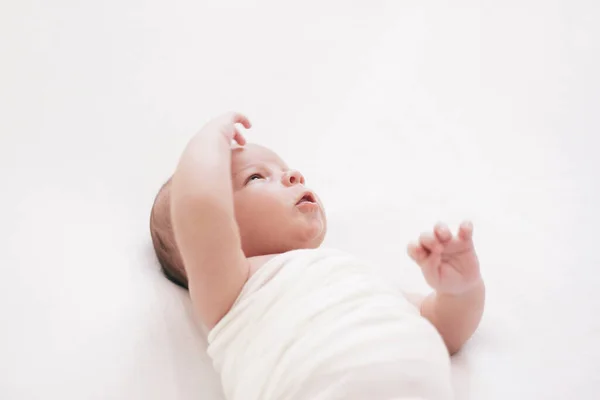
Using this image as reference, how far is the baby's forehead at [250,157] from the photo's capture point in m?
0.99

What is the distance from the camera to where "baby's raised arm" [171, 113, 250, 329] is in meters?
0.81

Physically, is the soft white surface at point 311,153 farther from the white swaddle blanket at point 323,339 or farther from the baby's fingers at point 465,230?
the baby's fingers at point 465,230

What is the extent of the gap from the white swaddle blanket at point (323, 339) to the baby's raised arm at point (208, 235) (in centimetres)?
2

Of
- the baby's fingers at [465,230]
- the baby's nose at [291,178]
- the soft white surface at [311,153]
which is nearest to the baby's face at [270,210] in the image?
the baby's nose at [291,178]

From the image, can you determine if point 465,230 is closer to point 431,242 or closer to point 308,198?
point 431,242

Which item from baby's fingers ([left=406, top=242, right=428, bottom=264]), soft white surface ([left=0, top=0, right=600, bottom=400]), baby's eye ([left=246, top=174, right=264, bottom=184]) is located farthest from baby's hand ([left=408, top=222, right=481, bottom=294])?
baby's eye ([left=246, top=174, right=264, bottom=184])

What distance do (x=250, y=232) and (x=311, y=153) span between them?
0.42 metres

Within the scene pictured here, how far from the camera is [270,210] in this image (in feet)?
3.12

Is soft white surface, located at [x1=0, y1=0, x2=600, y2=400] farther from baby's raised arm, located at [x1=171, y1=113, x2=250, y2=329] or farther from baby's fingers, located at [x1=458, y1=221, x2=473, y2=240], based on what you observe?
baby's fingers, located at [x1=458, y1=221, x2=473, y2=240]

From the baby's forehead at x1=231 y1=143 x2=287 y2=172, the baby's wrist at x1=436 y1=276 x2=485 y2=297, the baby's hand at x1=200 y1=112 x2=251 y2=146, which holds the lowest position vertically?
the baby's wrist at x1=436 y1=276 x2=485 y2=297

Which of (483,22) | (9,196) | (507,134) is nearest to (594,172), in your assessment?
(507,134)

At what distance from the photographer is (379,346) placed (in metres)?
0.74

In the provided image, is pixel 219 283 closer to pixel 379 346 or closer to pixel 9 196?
pixel 379 346

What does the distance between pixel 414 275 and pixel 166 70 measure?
658 mm
